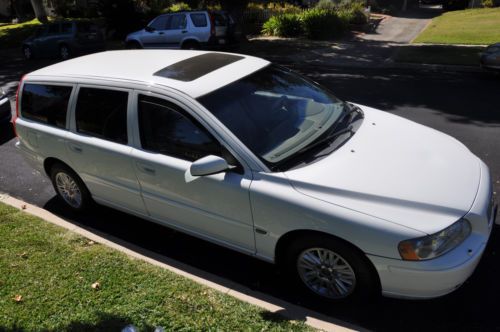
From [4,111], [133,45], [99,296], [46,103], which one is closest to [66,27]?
[133,45]

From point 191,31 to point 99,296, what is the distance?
12678 mm

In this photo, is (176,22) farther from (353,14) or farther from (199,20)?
(353,14)

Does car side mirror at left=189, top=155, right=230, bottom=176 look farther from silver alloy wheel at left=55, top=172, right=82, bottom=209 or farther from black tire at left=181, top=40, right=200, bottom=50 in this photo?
black tire at left=181, top=40, right=200, bottom=50

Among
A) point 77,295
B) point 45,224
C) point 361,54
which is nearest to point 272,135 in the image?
point 77,295

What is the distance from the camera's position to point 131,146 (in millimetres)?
4012

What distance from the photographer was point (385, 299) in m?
3.50

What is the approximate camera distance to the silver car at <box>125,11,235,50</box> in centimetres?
1473

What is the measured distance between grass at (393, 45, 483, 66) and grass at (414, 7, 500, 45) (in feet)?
6.39

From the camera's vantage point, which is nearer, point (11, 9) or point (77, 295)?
point (77, 295)

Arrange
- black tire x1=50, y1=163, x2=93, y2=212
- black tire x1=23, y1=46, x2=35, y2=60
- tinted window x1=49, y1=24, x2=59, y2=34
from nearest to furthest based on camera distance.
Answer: black tire x1=50, y1=163, x2=93, y2=212 → tinted window x1=49, y1=24, x2=59, y2=34 → black tire x1=23, y1=46, x2=35, y2=60

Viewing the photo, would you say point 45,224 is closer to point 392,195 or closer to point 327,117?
point 327,117

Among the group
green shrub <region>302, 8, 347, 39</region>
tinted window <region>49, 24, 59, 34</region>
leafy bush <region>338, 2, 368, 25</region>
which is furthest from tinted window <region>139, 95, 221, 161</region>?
leafy bush <region>338, 2, 368, 25</region>

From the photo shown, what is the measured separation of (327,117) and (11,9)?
4288 centimetres

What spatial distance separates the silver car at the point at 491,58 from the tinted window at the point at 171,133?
9.43 m
